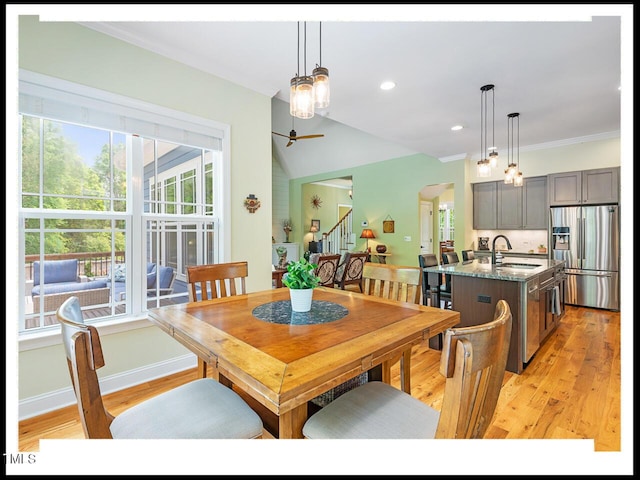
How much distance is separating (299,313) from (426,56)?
2428mm

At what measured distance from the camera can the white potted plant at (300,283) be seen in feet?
5.06

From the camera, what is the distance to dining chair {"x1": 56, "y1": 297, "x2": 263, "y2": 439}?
0.85m

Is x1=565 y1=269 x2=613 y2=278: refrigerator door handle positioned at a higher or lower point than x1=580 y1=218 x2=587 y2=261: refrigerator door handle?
lower

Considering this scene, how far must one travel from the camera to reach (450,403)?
0.75 metres

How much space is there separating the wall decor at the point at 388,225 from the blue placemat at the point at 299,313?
5.42m

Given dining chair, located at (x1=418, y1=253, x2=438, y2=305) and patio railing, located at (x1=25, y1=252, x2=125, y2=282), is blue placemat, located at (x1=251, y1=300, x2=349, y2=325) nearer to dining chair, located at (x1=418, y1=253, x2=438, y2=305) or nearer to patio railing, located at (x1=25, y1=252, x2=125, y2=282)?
patio railing, located at (x1=25, y1=252, x2=125, y2=282)

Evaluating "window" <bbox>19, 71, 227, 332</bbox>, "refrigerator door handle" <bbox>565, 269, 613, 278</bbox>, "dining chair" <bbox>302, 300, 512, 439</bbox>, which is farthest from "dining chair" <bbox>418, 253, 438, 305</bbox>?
"refrigerator door handle" <bbox>565, 269, 613, 278</bbox>

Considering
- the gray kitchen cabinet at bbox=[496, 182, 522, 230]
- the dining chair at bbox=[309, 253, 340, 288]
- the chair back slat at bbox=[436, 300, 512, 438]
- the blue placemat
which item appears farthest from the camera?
the gray kitchen cabinet at bbox=[496, 182, 522, 230]

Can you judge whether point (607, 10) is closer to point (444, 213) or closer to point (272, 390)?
point (272, 390)

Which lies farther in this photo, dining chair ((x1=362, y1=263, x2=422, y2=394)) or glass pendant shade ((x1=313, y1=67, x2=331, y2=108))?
dining chair ((x1=362, y1=263, x2=422, y2=394))

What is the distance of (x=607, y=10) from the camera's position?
1.14 m

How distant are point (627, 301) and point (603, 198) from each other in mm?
4899

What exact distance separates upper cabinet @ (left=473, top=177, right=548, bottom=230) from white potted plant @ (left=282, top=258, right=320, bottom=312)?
17.9 ft

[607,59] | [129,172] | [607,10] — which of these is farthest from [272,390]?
[607,59]
